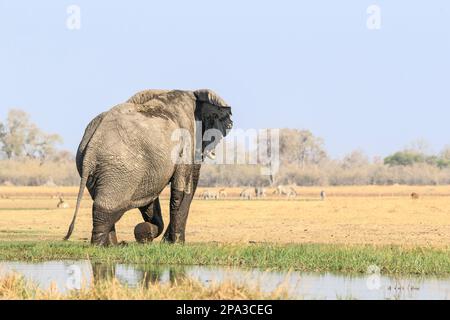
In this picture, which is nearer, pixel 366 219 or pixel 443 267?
pixel 443 267

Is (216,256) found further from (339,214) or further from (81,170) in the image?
(339,214)

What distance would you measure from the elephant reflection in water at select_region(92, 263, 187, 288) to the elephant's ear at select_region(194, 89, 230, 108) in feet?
13.6

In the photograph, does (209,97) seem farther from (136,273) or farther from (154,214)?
(136,273)

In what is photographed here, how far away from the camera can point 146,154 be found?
15781 millimetres

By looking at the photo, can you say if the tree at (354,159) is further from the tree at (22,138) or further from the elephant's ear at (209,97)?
the elephant's ear at (209,97)

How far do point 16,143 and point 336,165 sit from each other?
108ft

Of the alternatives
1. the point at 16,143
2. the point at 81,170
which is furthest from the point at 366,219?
the point at 16,143

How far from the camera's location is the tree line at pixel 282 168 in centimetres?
8706

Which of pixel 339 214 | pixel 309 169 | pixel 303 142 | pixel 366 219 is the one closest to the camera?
pixel 366 219

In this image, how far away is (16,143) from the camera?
103 m

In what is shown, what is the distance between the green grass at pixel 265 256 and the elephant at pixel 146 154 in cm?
69

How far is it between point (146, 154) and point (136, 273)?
128 inches

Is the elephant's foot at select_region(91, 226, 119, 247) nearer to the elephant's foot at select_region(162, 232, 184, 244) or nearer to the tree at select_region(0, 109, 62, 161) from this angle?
the elephant's foot at select_region(162, 232, 184, 244)

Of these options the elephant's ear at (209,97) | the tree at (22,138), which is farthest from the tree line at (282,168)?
the elephant's ear at (209,97)
